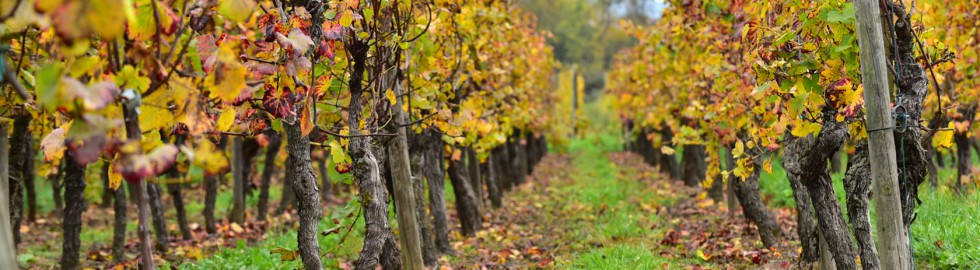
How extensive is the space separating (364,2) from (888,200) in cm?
306

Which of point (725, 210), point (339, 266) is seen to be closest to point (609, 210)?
point (725, 210)

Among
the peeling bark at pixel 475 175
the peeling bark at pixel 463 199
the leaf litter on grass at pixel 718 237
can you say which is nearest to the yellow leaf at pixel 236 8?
the leaf litter on grass at pixel 718 237

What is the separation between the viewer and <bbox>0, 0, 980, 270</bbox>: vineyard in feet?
7.18

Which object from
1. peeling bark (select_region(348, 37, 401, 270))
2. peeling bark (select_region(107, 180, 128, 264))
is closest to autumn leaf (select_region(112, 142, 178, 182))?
peeling bark (select_region(348, 37, 401, 270))

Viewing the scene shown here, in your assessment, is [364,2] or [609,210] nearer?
[364,2]

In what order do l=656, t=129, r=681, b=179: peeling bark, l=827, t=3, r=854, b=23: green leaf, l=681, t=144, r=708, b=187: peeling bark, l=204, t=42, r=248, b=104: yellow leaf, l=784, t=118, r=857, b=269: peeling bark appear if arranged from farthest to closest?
l=656, t=129, r=681, b=179: peeling bark < l=681, t=144, r=708, b=187: peeling bark < l=784, t=118, r=857, b=269: peeling bark < l=827, t=3, r=854, b=23: green leaf < l=204, t=42, r=248, b=104: yellow leaf

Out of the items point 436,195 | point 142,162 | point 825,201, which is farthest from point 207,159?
point 436,195

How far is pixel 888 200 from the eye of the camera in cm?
332

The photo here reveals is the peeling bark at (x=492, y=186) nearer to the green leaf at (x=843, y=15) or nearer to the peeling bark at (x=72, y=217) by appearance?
the peeling bark at (x=72, y=217)

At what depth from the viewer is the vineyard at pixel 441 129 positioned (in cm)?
219

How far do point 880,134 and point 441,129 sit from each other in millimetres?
2997

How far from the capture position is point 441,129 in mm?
5309

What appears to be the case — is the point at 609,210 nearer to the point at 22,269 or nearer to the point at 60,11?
the point at 22,269

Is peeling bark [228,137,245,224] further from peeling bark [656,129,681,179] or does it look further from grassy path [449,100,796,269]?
peeling bark [656,129,681,179]
